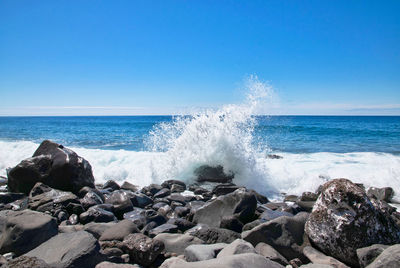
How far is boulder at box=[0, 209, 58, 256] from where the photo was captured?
3682 mm

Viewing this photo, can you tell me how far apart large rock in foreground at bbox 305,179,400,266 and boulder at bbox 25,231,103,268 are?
110 inches

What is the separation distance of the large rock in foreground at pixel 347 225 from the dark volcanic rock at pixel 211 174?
20.2 feet

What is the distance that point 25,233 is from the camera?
372 cm

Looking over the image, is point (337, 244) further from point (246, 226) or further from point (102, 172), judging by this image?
point (102, 172)

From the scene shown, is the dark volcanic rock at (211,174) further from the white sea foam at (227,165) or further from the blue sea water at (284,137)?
the blue sea water at (284,137)

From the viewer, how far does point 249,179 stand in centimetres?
995

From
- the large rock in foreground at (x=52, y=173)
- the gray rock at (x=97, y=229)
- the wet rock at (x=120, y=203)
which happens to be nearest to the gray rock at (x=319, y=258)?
the gray rock at (x=97, y=229)

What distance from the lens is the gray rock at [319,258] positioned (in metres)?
3.45

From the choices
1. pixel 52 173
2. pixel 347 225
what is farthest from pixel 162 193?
pixel 347 225

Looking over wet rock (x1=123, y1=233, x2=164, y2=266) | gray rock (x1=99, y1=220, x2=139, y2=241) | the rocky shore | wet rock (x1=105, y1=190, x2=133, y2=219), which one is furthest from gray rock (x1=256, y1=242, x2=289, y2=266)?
wet rock (x1=105, y1=190, x2=133, y2=219)

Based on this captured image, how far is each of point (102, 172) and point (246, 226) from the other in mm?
8041

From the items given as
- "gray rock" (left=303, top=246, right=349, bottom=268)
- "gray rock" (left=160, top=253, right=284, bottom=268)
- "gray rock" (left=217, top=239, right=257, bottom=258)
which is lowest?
"gray rock" (left=303, top=246, right=349, bottom=268)

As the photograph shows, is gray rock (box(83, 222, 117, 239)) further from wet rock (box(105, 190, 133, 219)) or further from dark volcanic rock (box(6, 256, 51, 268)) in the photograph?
dark volcanic rock (box(6, 256, 51, 268))

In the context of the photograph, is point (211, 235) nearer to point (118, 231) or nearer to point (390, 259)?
point (118, 231)
